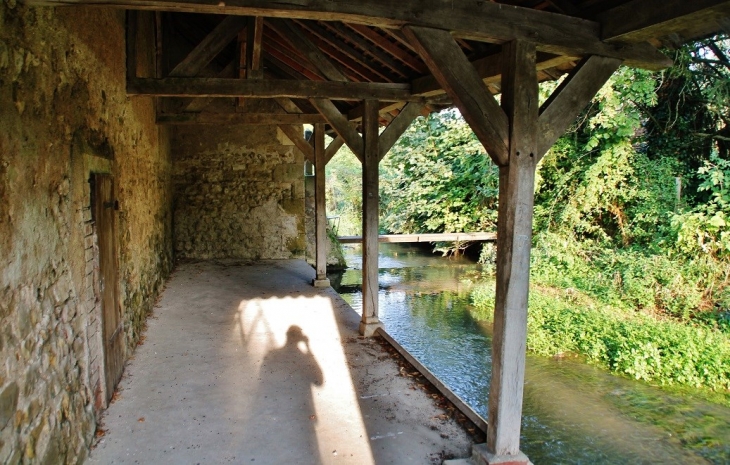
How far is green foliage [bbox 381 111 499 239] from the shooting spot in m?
13.4

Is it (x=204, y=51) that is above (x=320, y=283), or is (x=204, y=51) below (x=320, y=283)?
above

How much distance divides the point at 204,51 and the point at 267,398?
3470 mm

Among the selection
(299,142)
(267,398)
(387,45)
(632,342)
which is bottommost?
(632,342)

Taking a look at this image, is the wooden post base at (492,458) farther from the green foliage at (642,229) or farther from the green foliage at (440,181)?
the green foliage at (440,181)

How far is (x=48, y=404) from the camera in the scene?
2.25 m

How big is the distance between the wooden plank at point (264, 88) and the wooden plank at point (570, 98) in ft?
7.40

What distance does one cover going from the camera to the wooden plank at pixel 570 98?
2643 mm

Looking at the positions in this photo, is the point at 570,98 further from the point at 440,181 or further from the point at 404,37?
the point at 440,181

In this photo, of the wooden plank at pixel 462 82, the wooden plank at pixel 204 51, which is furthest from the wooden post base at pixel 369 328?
the wooden plank at pixel 204 51

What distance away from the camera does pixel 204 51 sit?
4.82 m

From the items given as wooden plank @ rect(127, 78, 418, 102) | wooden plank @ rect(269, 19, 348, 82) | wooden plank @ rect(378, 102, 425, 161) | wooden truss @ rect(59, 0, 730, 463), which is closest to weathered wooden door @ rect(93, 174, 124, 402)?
wooden plank @ rect(127, 78, 418, 102)

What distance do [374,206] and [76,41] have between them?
2.89 meters

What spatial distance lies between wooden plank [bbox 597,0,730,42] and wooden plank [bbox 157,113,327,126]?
4.73 meters

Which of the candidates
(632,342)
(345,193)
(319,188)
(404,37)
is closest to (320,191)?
(319,188)
